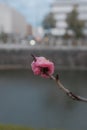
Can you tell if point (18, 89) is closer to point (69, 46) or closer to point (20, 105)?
point (20, 105)

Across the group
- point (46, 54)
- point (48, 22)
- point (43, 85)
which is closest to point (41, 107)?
point (43, 85)

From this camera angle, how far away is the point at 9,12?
94.6m

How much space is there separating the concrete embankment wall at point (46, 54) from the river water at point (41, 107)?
19494 millimetres

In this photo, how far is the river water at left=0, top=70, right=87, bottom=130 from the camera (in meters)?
17.1

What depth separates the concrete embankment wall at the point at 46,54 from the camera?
171 ft

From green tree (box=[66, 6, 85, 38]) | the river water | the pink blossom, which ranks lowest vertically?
green tree (box=[66, 6, 85, 38])

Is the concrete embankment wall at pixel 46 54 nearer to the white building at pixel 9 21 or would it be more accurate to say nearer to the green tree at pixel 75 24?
the green tree at pixel 75 24

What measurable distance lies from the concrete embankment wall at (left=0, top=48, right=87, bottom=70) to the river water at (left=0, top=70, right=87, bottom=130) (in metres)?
19.5

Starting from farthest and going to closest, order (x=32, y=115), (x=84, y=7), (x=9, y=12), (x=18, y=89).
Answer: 1. (x=84, y=7)
2. (x=9, y=12)
3. (x=18, y=89)
4. (x=32, y=115)

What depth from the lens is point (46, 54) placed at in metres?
53.4

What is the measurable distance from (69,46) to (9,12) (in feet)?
135

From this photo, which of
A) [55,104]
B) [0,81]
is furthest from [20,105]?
[0,81]

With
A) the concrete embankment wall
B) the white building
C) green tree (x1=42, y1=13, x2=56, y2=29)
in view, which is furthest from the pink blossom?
green tree (x1=42, y1=13, x2=56, y2=29)

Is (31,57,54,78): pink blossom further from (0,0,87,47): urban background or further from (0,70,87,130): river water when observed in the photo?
(0,0,87,47): urban background
